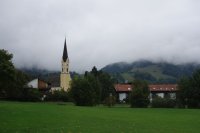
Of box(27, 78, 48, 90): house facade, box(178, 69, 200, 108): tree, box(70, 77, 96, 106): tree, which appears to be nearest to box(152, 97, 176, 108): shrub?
box(178, 69, 200, 108): tree

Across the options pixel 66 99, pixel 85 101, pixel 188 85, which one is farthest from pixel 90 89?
pixel 66 99

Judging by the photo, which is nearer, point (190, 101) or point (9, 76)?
point (9, 76)

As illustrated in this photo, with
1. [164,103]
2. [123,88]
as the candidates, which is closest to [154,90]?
[123,88]

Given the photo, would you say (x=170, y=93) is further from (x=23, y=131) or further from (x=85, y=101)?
(x=23, y=131)

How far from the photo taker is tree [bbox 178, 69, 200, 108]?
106000mm

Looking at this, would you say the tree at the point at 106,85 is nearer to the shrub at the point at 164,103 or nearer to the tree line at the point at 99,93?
the tree line at the point at 99,93

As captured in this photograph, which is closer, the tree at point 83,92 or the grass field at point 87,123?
the grass field at point 87,123

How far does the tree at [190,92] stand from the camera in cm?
10600

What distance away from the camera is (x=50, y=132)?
26.3 metres

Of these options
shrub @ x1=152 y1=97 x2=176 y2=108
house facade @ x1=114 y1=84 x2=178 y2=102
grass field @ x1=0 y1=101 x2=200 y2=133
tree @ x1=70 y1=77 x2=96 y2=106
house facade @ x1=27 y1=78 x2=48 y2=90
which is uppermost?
house facade @ x1=27 y1=78 x2=48 y2=90

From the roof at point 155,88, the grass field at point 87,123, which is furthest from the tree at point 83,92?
the roof at point 155,88

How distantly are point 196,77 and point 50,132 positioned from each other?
8770cm

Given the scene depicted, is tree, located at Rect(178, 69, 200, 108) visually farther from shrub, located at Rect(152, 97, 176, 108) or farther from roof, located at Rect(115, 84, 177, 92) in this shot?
roof, located at Rect(115, 84, 177, 92)

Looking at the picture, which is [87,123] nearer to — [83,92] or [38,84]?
[83,92]
